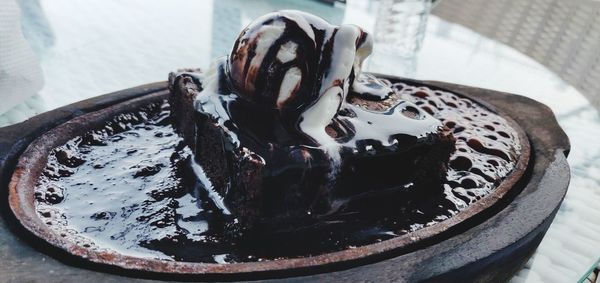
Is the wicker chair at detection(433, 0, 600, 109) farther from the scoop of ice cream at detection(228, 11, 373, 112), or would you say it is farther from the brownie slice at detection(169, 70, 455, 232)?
the scoop of ice cream at detection(228, 11, 373, 112)

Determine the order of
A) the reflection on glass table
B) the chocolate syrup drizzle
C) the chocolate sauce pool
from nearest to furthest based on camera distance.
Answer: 1. the chocolate sauce pool
2. the chocolate syrup drizzle
3. the reflection on glass table

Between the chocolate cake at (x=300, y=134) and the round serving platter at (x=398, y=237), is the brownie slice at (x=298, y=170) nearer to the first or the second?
the chocolate cake at (x=300, y=134)

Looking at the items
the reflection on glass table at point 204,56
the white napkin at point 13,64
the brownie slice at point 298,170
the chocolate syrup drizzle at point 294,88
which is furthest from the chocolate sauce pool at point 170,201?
the white napkin at point 13,64

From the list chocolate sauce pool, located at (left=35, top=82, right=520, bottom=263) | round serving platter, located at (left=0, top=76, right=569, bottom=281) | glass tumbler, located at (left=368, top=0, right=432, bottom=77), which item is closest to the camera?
round serving platter, located at (left=0, top=76, right=569, bottom=281)

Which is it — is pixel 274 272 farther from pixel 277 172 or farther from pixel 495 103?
pixel 495 103

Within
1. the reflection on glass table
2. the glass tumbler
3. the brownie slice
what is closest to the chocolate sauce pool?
the brownie slice

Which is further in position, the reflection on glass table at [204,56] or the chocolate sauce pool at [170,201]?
the reflection on glass table at [204,56]

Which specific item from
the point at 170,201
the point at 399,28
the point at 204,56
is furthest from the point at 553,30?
the point at 170,201
